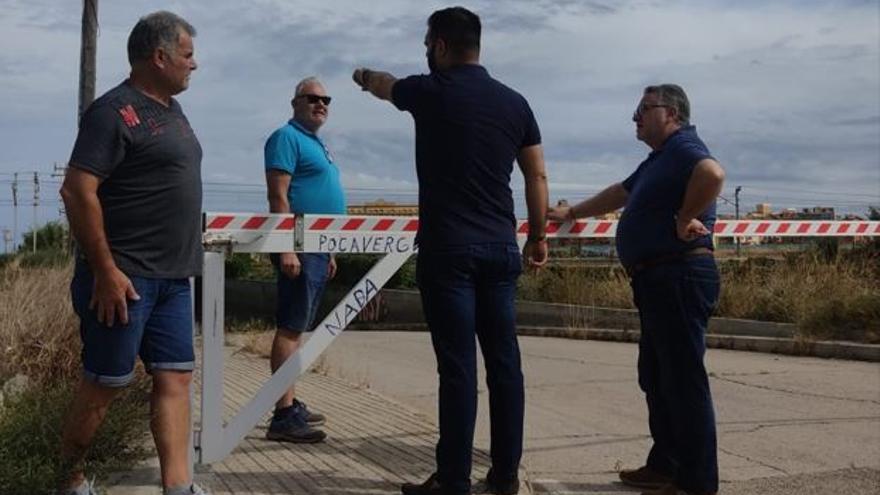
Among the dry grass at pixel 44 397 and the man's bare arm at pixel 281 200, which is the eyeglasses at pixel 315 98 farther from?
the dry grass at pixel 44 397

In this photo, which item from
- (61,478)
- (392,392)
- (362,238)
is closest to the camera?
(61,478)

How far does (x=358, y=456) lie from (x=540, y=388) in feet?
11.6

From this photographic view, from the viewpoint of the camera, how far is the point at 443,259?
13.9 ft

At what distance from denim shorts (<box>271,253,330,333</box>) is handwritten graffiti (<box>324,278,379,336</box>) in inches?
20.8

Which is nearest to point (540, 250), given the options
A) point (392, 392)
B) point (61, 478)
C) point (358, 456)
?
point (358, 456)

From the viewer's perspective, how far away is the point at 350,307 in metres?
5.05

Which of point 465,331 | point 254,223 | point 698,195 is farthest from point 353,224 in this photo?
point 698,195

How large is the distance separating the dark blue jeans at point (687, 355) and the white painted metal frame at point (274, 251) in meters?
0.93

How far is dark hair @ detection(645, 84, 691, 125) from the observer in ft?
15.6

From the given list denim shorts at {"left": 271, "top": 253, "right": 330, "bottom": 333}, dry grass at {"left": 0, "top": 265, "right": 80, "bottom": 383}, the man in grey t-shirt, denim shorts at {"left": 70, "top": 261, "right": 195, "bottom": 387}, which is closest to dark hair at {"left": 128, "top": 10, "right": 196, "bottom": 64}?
the man in grey t-shirt

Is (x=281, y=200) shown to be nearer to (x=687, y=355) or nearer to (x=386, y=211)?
(x=687, y=355)

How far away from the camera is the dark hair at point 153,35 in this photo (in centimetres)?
386

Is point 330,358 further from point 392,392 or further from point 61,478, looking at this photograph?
point 61,478

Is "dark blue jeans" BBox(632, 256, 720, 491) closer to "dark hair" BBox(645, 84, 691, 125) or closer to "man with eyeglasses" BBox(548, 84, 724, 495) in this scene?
"man with eyeglasses" BBox(548, 84, 724, 495)
